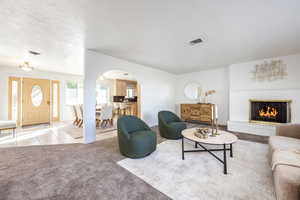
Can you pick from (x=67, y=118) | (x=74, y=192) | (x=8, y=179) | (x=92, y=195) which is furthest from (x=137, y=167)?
(x=67, y=118)

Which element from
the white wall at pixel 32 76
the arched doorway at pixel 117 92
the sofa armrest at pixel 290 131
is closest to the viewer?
the sofa armrest at pixel 290 131

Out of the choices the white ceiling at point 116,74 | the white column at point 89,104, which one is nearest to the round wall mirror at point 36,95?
the white ceiling at point 116,74

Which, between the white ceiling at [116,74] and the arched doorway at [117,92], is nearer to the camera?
the white ceiling at [116,74]

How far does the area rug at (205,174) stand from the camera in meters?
1.49

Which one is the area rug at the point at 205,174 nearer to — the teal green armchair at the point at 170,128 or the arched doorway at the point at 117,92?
the teal green armchair at the point at 170,128

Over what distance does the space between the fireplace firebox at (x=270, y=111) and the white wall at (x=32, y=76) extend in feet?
27.4

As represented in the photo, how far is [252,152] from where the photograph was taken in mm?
2600

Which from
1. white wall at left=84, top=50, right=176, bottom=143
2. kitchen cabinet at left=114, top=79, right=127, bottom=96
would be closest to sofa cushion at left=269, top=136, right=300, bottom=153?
white wall at left=84, top=50, right=176, bottom=143

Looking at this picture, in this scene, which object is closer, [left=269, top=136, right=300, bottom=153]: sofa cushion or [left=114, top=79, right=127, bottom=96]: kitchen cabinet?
[left=269, top=136, right=300, bottom=153]: sofa cushion

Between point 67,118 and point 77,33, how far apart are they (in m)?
5.53

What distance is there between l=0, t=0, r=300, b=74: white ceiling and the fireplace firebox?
5.14 ft

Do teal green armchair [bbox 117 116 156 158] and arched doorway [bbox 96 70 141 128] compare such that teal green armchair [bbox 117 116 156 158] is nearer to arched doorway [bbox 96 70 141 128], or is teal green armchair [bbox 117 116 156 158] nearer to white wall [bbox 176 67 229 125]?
arched doorway [bbox 96 70 141 128]

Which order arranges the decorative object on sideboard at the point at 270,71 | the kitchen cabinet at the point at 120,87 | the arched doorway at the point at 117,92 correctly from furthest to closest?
the kitchen cabinet at the point at 120,87, the arched doorway at the point at 117,92, the decorative object on sideboard at the point at 270,71

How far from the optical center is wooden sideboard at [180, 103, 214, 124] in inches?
197
